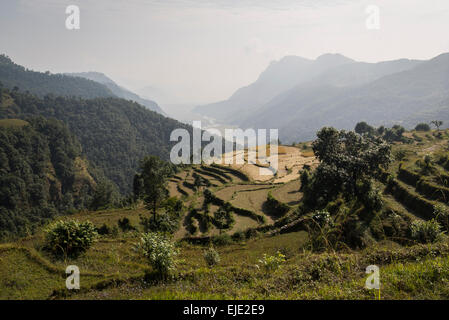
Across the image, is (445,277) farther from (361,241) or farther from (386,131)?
(386,131)

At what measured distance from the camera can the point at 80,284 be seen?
8.80 meters

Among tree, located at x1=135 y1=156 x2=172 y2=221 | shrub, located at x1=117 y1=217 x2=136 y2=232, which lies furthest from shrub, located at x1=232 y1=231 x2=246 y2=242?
shrub, located at x1=117 y1=217 x2=136 y2=232

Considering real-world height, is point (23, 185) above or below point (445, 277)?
below

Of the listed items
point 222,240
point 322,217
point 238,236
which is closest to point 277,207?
point 238,236

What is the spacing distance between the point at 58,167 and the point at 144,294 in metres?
149

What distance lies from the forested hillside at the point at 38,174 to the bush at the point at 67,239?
93631 mm

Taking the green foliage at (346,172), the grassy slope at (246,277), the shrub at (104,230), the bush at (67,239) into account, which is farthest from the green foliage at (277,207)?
the bush at (67,239)

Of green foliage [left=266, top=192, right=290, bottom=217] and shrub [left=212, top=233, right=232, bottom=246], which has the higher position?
green foliage [left=266, top=192, right=290, bottom=217]

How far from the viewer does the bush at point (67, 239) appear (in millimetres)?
11195

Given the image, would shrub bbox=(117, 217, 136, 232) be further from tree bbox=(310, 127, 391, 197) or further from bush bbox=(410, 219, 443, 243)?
bush bbox=(410, 219, 443, 243)

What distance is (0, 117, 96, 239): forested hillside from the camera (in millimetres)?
98750

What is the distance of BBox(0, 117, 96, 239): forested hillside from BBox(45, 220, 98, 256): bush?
93.6 metres

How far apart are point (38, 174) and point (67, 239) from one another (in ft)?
450
